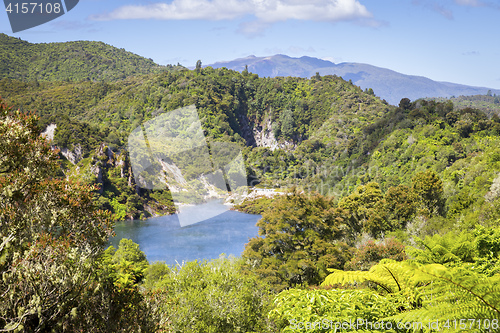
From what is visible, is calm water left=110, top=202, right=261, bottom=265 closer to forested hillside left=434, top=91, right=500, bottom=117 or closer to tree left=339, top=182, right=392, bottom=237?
tree left=339, top=182, right=392, bottom=237

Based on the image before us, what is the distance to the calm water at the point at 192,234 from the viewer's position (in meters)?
36.8

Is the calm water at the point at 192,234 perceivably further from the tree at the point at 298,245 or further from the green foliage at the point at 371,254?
the green foliage at the point at 371,254

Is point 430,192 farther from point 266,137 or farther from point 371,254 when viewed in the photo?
point 266,137

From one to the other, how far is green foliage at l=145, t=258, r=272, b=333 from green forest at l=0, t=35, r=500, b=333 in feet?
0.13

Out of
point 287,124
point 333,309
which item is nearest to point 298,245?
point 333,309

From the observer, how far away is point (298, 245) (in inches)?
572

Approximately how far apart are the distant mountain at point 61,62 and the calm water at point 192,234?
81.5 meters

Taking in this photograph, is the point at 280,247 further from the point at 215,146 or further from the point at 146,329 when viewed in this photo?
the point at 215,146

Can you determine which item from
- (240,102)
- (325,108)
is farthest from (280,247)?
(240,102)

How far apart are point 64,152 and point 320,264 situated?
196 ft

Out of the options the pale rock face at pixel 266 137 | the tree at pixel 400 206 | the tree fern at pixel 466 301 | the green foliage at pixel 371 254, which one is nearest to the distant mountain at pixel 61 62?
the pale rock face at pixel 266 137

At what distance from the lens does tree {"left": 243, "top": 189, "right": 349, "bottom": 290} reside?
13.4m

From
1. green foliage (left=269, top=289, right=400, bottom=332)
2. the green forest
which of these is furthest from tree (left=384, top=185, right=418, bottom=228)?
green foliage (left=269, top=289, right=400, bottom=332)

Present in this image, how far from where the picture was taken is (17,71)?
110 metres
